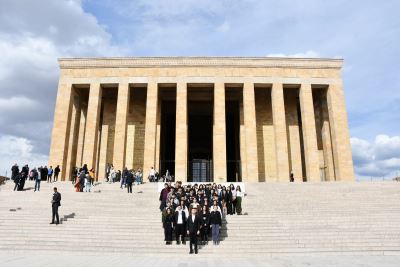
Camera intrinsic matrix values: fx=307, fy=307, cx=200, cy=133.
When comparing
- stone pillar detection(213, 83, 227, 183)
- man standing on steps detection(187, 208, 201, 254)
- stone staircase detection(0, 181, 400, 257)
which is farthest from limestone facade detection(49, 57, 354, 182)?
man standing on steps detection(187, 208, 201, 254)

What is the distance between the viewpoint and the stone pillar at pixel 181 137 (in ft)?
82.6

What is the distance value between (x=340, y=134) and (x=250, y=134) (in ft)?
25.5

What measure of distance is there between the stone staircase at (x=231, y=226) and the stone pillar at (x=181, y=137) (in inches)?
348

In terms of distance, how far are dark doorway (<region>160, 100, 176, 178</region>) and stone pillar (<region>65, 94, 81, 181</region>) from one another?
7.92 meters

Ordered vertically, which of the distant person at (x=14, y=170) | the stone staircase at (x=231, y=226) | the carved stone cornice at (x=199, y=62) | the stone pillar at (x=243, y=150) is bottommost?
the stone staircase at (x=231, y=226)

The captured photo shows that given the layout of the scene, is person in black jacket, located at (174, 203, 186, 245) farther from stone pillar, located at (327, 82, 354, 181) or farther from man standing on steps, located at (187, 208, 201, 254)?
stone pillar, located at (327, 82, 354, 181)

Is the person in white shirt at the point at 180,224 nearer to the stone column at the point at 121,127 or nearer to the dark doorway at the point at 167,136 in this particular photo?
the stone column at the point at 121,127

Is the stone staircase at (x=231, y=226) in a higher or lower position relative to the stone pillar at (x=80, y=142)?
lower

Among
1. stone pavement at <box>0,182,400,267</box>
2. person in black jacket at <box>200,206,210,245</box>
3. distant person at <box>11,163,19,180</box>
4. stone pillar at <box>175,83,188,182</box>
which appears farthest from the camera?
stone pillar at <box>175,83,188,182</box>

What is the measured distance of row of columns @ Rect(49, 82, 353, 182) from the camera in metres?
25.6

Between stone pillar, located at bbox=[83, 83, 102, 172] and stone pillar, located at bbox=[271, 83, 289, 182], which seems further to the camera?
stone pillar, located at bbox=[271, 83, 289, 182]

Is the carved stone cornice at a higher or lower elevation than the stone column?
higher

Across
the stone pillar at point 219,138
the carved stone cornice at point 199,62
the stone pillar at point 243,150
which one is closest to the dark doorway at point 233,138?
the stone pillar at point 243,150

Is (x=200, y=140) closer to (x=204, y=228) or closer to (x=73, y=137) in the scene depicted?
(x=73, y=137)
